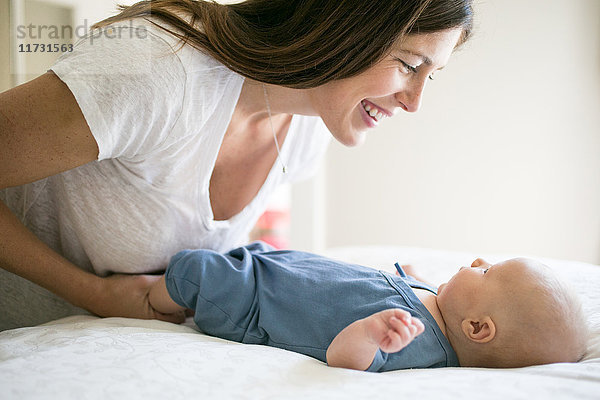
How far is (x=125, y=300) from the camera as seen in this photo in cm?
114

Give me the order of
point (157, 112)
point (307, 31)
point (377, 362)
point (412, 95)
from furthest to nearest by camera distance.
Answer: point (412, 95), point (307, 31), point (157, 112), point (377, 362)

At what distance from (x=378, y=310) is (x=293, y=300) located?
6.7 inches

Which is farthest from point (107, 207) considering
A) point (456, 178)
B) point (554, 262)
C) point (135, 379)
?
point (456, 178)

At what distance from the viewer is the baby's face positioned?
0.93 meters

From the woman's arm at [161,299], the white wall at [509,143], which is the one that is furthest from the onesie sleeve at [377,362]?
the white wall at [509,143]

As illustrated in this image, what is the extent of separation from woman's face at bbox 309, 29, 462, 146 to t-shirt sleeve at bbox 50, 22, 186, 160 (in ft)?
1.20

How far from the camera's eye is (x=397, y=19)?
108cm

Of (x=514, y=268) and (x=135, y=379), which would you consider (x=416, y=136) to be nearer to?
(x=514, y=268)

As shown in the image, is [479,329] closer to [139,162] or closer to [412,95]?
[412,95]

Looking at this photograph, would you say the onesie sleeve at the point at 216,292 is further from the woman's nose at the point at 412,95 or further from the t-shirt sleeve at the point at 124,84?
the woman's nose at the point at 412,95

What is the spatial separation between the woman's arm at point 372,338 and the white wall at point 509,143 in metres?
1.79

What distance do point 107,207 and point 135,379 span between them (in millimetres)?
530

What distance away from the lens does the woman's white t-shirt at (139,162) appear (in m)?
0.95

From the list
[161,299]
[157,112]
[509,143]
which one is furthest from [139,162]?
[509,143]
